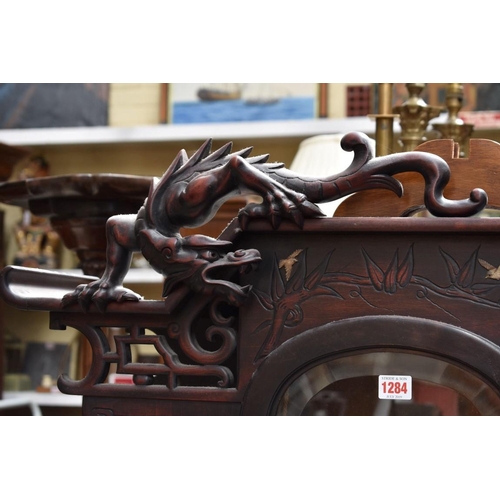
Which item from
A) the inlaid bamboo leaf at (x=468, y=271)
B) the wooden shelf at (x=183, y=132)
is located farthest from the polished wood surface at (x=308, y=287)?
the wooden shelf at (x=183, y=132)

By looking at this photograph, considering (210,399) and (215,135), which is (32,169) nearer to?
(215,135)

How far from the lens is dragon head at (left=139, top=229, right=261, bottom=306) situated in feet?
2.50

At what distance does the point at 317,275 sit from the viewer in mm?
777

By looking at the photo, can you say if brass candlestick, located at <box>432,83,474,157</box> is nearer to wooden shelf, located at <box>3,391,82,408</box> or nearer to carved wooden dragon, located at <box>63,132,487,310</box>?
carved wooden dragon, located at <box>63,132,487,310</box>

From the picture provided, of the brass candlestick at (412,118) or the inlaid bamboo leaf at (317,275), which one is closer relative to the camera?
the inlaid bamboo leaf at (317,275)

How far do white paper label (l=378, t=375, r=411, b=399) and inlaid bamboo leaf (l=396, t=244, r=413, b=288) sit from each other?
105 millimetres

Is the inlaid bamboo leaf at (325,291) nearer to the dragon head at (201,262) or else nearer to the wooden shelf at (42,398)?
the dragon head at (201,262)

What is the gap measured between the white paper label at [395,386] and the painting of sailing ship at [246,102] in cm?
293

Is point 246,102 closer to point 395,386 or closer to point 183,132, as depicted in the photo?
point 183,132

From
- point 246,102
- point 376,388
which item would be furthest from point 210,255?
point 246,102

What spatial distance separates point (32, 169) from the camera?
3.82 m

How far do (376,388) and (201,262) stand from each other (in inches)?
9.5

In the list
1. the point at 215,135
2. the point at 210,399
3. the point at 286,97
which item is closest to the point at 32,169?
the point at 215,135

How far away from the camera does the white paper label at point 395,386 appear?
30.7 inches
